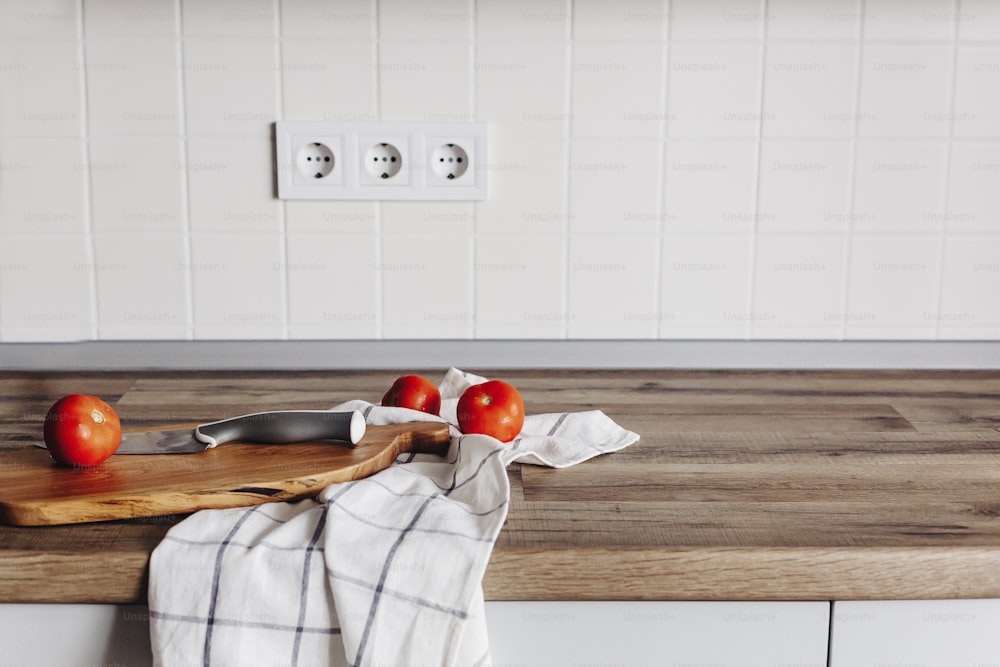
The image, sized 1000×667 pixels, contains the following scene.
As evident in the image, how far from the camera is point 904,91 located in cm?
114

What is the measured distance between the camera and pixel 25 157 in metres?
1.13

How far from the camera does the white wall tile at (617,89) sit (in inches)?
44.5

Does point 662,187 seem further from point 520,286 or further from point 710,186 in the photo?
point 520,286

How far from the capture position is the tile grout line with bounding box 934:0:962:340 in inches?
44.8

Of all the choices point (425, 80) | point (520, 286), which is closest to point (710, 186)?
point (520, 286)

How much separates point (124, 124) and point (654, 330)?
28.1 inches

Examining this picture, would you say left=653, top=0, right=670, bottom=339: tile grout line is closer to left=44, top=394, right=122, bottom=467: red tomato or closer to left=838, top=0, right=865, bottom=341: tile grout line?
left=838, top=0, right=865, bottom=341: tile grout line

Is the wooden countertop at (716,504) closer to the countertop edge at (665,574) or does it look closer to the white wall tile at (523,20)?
the countertop edge at (665,574)

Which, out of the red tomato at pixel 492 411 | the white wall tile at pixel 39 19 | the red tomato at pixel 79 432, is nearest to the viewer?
the red tomato at pixel 79 432

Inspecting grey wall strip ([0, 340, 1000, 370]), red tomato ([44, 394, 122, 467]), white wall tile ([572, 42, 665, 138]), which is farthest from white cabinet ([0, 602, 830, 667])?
white wall tile ([572, 42, 665, 138])

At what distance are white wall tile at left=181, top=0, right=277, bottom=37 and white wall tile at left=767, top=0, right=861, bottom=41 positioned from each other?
614mm

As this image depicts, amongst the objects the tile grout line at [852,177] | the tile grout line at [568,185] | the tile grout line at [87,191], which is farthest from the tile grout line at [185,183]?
the tile grout line at [852,177]

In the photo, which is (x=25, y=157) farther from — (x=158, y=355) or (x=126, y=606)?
(x=126, y=606)

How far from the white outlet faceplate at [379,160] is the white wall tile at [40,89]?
0.83 feet
